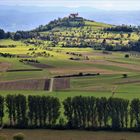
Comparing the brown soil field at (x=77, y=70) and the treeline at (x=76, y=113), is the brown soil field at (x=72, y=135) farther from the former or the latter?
the brown soil field at (x=77, y=70)

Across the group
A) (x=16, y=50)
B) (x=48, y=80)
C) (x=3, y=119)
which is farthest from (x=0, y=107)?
(x=16, y=50)

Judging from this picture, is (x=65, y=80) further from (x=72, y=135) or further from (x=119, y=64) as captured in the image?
(x=72, y=135)

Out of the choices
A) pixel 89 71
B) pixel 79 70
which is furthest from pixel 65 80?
pixel 79 70

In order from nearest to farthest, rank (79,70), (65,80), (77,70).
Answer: (65,80) < (79,70) < (77,70)

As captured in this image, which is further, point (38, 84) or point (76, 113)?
point (38, 84)

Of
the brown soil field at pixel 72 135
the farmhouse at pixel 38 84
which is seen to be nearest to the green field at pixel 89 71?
the farmhouse at pixel 38 84

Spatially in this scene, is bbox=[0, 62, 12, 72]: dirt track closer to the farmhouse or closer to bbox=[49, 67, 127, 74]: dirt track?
bbox=[49, 67, 127, 74]: dirt track
